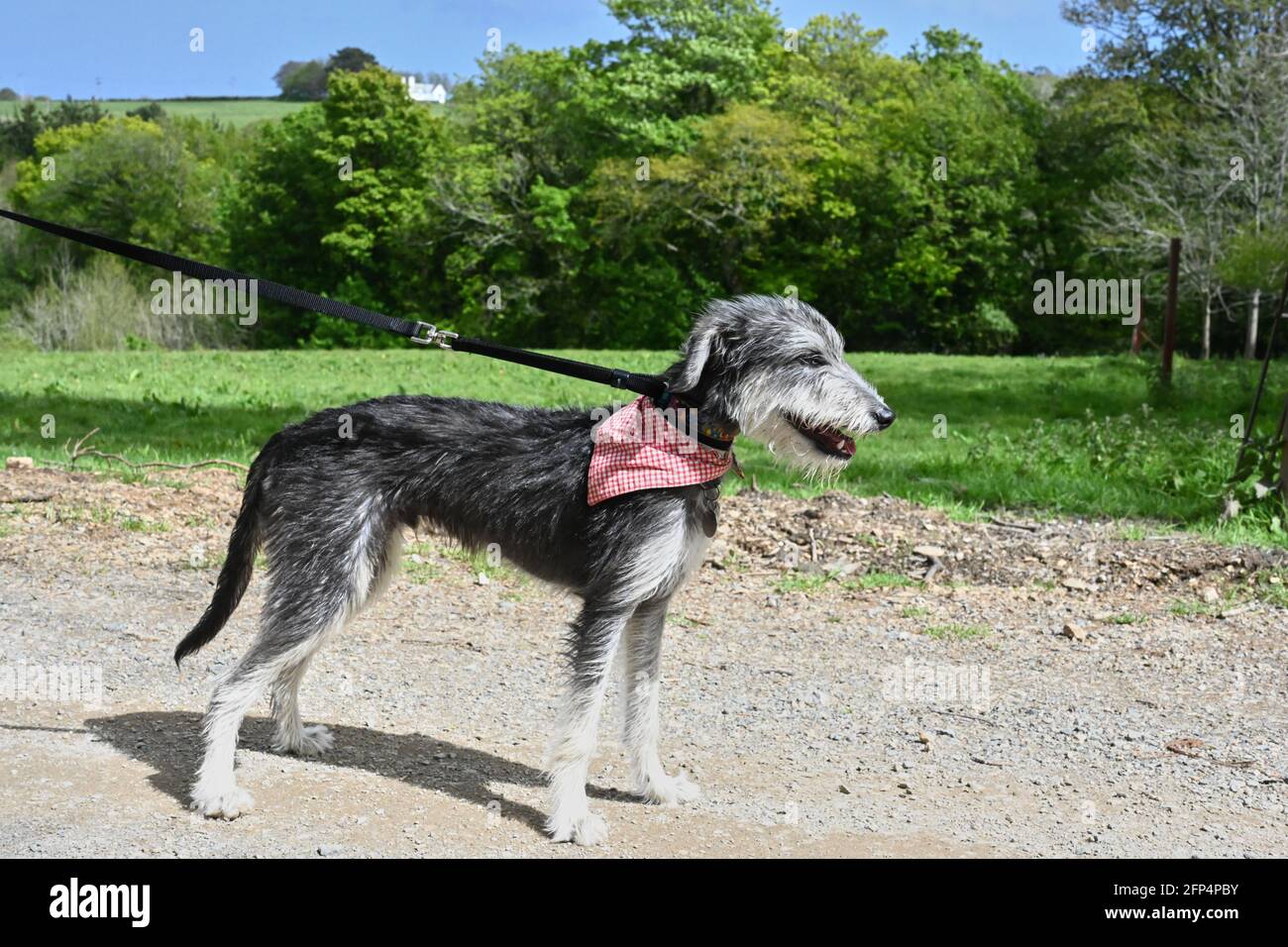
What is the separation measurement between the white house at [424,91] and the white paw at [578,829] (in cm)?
4990

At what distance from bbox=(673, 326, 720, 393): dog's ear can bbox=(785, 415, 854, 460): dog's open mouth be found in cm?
38

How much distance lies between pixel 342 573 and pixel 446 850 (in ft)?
3.77

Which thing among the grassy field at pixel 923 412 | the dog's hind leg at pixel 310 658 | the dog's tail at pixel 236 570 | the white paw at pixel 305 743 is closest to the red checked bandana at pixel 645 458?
the dog's hind leg at pixel 310 658

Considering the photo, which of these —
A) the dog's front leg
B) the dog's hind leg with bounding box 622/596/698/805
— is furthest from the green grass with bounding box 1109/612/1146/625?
the dog's front leg

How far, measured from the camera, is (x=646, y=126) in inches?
1711

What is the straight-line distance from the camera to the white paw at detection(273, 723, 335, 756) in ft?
17.4

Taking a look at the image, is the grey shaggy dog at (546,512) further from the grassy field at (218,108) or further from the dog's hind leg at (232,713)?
the grassy field at (218,108)

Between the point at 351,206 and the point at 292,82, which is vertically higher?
the point at 292,82

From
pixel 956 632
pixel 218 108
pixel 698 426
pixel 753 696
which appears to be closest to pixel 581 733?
pixel 698 426

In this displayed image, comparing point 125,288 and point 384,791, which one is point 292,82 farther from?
point 384,791

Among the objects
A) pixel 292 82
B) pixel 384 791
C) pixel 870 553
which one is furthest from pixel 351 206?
pixel 292 82

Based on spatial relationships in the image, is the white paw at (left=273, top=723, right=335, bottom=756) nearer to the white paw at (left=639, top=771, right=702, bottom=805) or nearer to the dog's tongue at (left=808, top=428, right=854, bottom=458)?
the white paw at (left=639, top=771, right=702, bottom=805)

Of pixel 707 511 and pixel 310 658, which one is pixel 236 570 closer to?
pixel 310 658

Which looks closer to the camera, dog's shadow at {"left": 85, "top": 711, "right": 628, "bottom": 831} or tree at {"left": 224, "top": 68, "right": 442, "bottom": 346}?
dog's shadow at {"left": 85, "top": 711, "right": 628, "bottom": 831}
